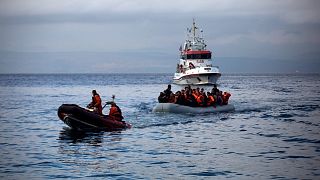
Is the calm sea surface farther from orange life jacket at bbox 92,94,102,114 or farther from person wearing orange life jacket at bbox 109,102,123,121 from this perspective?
orange life jacket at bbox 92,94,102,114

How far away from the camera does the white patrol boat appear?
66.9 m

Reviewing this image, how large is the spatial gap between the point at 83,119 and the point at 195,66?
50.3 meters

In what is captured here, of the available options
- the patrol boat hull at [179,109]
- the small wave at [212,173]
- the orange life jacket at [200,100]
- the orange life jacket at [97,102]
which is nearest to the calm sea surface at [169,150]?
the small wave at [212,173]

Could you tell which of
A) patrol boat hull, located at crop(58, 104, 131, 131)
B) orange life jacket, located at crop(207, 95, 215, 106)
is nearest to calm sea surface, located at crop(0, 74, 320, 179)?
patrol boat hull, located at crop(58, 104, 131, 131)

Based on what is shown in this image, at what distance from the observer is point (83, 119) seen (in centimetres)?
2252

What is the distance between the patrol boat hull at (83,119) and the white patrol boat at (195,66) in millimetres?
43634

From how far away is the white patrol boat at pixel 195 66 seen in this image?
66.9m

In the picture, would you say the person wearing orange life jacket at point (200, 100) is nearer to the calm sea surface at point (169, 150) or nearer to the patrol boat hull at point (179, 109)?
the patrol boat hull at point (179, 109)

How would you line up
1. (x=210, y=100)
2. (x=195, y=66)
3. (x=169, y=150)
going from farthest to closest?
(x=195, y=66) → (x=210, y=100) → (x=169, y=150)

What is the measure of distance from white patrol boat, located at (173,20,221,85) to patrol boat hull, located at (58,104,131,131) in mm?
43634

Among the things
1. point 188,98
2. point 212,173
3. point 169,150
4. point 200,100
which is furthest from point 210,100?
point 212,173

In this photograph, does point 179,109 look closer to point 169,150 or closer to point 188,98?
point 188,98

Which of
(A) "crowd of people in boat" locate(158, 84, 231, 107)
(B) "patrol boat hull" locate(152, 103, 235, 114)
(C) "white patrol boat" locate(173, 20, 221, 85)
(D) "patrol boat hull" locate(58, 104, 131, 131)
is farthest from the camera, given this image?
(C) "white patrol boat" locate(173, 20, 221, 85)

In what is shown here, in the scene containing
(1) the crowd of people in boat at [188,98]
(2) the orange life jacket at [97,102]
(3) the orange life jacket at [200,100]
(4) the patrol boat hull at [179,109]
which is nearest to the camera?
(2) the orange life jacket at [97,102]
